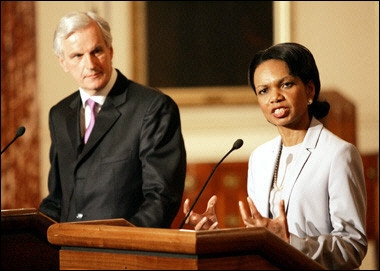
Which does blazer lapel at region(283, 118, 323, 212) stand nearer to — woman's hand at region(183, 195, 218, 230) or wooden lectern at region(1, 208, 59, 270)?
woman's hand at region(183, 195, 218, 230)

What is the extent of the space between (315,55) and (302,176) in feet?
12.1

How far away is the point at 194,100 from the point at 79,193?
2.87m

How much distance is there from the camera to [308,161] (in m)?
2.64

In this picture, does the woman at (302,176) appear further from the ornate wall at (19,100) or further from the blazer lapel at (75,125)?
→ the ornate wall at (19,100)

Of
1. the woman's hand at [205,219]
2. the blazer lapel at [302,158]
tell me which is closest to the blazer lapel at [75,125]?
the woman's hand at [205,219]

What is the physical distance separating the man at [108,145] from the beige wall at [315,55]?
2.64 metres

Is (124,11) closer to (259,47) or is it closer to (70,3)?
(70,3)

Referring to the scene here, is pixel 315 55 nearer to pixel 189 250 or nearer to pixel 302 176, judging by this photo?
pixel 302 176

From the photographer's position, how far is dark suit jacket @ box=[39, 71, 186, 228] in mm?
3342

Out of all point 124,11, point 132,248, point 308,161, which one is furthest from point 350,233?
point 124,11

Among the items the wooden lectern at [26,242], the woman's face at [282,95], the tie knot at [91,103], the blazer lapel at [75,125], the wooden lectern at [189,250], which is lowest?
the wooden lectern at [26,242]

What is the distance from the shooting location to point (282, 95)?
271 cm

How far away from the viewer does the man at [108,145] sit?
3.36 m

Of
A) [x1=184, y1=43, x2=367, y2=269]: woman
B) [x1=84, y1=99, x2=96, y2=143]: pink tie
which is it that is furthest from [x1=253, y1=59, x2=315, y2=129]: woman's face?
[x1=84, y1=99, x2=96, y2=143]: pink tie
